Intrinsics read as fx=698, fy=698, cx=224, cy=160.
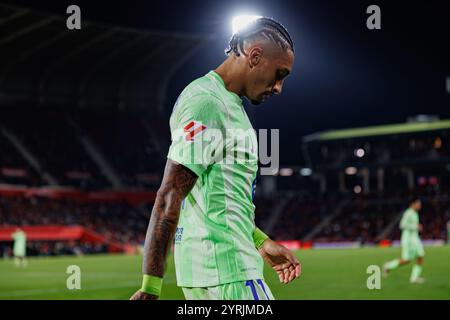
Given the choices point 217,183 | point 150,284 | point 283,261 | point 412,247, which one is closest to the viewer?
point 150,284

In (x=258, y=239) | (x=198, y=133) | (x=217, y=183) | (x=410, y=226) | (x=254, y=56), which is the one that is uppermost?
(x=254, y=56)

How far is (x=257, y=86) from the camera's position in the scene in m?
3.63

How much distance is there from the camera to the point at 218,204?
347 centimetres

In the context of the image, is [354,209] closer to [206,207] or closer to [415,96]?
[415,96]

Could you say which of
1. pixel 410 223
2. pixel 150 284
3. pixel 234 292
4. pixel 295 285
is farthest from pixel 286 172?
pixel 150 284

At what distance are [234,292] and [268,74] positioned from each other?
1124 mm

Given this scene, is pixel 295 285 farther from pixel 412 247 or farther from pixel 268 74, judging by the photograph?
pixel 268 74

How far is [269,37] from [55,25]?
4664cm

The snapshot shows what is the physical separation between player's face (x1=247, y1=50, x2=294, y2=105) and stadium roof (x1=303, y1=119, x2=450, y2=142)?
62570 mm

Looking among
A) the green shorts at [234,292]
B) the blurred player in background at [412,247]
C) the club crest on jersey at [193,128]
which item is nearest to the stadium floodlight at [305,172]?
the blurred player in background at [412,247]

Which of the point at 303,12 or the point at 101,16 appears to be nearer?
the point at 101,16

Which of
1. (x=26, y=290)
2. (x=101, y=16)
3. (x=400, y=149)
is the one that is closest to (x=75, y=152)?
(x=101, y=16)

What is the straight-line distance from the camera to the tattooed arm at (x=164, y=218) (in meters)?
3.21

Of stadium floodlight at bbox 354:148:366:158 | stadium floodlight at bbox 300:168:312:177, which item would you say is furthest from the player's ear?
stadium floodlight at bbox 300:168:312:177
